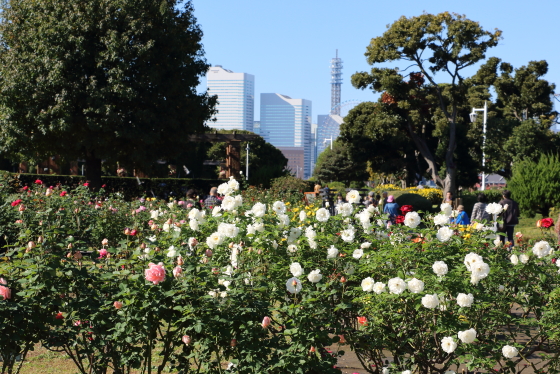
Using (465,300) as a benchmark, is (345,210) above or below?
above

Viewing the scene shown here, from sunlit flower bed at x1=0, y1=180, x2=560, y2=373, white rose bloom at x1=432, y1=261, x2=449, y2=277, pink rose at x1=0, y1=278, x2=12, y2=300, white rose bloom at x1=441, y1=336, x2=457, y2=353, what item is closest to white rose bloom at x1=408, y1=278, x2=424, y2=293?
sunlit flower bed at x1=0, y1=180, x2=560, y2=373

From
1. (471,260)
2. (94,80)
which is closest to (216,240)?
(471,260)

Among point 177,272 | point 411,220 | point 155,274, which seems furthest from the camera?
point 411,220

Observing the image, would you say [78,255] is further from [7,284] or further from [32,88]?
[32,88]

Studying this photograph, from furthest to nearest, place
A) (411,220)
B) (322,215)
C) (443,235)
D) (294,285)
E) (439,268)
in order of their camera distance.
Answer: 1. (322,215)
2. (411,220)
3. (443,235)
4. (294,285)
5. (439,268)

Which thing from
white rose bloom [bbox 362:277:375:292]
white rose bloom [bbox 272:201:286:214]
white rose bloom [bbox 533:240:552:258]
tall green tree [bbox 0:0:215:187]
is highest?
tall green tree [bbox 0:0:215:187]

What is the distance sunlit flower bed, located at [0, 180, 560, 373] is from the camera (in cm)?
294

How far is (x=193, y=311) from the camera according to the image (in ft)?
9.51

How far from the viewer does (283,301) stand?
133 inches

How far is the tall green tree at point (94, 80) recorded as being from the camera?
18734 millimetres

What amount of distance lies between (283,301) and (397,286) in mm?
713

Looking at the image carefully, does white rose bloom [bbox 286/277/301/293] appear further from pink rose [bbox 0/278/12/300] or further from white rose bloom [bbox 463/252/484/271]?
pink rose [bbox 0/278/12/300]

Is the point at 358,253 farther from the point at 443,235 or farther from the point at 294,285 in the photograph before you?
the point at 294,285

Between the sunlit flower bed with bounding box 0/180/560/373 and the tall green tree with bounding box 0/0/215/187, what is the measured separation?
51.7 feet
